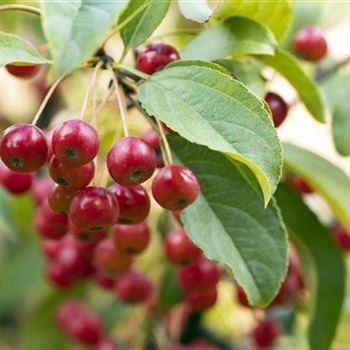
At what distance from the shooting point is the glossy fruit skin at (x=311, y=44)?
168cm

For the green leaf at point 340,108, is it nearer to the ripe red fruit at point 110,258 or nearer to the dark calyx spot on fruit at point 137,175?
the ripe red fruit at point 110,258

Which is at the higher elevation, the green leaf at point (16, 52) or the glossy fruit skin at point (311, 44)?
the green leaf at point (16, 52)

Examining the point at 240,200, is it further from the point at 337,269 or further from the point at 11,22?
the point at 11,22

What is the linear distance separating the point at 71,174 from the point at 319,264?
0.69m

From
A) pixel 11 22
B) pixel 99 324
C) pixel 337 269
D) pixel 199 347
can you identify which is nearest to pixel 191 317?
pixel 199 347

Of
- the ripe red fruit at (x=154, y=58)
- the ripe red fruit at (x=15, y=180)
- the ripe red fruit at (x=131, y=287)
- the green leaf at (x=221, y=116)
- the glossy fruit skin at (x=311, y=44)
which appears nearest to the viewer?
the green leaf at (x=221, y=116)

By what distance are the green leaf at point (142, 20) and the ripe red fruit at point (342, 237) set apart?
34.4 inches

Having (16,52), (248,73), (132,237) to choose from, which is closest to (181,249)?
(132,237)

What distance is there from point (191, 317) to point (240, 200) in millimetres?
913

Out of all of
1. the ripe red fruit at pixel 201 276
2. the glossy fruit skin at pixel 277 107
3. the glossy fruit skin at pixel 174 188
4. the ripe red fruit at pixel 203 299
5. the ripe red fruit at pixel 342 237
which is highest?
the glossy fruit skin at pixel 174 188

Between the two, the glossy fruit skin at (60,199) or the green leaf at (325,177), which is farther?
the green leaf at (325,177)

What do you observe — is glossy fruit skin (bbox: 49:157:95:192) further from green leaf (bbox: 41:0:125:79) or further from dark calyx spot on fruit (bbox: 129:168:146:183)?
green leaf (bbox: 41:0:125:79)

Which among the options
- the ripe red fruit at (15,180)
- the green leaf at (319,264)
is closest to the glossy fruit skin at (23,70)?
the ripe red fruit at (15,180)

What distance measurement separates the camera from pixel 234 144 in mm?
1043
